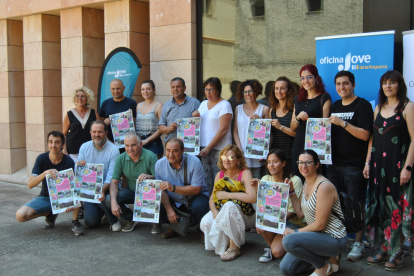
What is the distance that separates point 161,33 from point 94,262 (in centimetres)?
451

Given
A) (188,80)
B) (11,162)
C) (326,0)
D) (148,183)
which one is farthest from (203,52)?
(11,162)

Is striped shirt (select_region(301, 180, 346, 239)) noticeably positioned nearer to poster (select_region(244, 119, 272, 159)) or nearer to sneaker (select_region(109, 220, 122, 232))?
poster (select_region(244, 119, 272, 159))

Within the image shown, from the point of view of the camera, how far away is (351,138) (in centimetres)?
490

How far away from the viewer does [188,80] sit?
7766mm

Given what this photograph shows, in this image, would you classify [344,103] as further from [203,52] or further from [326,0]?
[203,52]

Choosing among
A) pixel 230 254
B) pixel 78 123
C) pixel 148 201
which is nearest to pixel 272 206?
pixel 230 254

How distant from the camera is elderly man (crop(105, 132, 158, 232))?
585 cm

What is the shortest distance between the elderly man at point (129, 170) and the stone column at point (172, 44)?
2138 mm

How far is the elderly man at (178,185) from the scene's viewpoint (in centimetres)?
552

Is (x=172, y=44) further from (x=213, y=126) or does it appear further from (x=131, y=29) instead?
(x=213, y=126)

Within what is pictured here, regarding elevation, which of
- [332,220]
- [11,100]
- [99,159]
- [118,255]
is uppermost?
[11,100]

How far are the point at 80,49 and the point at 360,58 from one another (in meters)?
5.94

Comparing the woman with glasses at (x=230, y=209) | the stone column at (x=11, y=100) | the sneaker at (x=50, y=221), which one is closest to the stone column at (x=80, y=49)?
the stone column at (x=11, y=100)

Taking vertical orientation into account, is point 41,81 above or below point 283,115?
above
